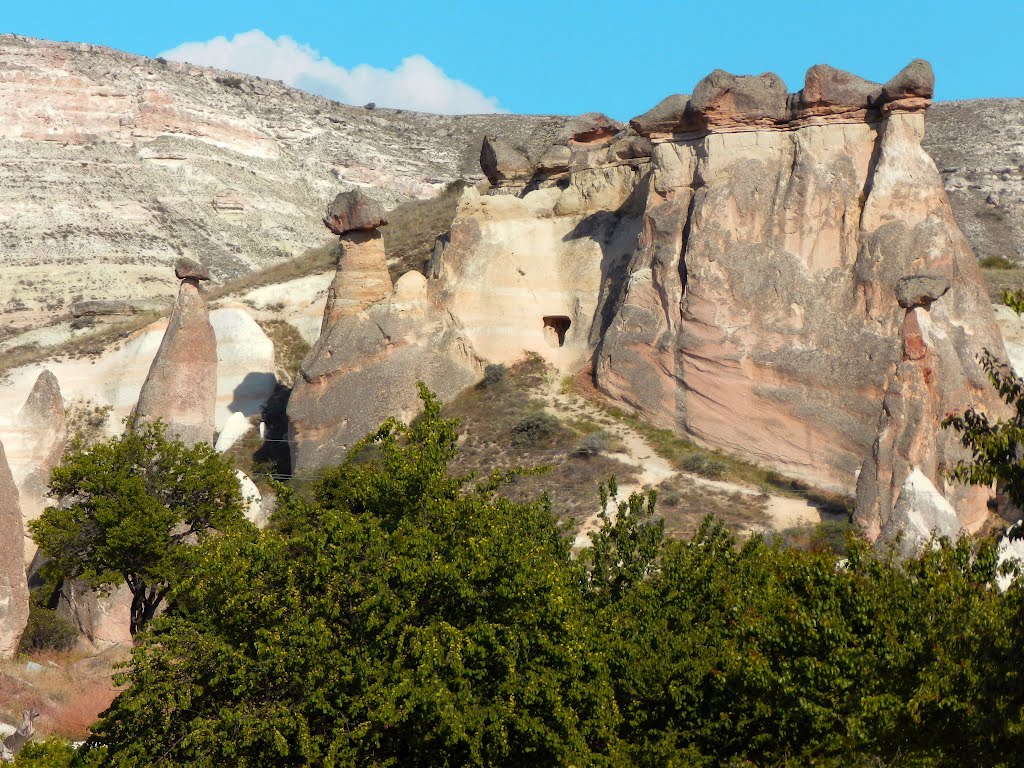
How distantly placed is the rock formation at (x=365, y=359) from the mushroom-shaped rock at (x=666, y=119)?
6359mm

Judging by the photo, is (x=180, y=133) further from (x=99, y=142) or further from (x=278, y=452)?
(x=278, y=452)

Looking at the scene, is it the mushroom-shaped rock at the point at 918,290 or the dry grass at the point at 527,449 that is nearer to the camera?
the mushroom-shaped rock at the point at 918,290

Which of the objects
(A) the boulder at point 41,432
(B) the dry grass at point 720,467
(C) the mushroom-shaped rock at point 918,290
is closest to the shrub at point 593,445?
(B) the dry grass at point 720,467

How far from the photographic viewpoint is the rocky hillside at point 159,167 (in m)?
62.1

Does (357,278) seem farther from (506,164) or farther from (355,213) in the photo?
(506,164)

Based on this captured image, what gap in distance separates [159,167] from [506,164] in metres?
35.4

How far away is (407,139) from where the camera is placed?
279ft

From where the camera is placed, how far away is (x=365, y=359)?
107ft

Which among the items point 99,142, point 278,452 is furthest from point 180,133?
point 278,452

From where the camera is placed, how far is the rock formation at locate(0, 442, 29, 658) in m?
24.2

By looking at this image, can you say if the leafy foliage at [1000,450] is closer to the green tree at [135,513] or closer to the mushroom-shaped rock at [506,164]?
the green tree at [135,513]

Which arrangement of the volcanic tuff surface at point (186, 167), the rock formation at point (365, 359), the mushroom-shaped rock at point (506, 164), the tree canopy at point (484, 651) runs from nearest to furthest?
the tree canopy at point (484, 651) < the rock formation at point (365, 359) < the mushroom-shaped rock at point (506, 164) < the volcanic tuff surface at point (186, 167)

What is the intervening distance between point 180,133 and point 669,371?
49308 millimetres

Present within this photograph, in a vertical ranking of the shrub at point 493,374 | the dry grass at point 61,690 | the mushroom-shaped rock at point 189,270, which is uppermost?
the mushroom-shaped rock at point 189,270
